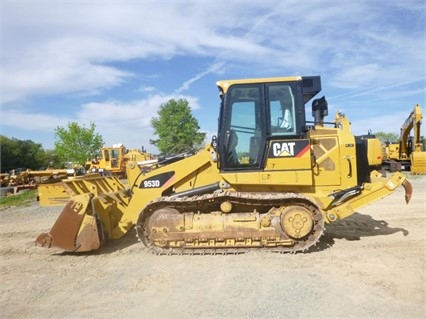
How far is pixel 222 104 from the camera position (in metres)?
6.29

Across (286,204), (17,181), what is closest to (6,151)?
(17,181)

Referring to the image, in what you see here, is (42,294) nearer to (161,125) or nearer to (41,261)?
(41,261)

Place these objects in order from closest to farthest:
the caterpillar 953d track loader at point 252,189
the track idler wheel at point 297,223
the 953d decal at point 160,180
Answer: the track idler wheel at point 297,223 → the caterpillar 953d track loader at point 252,189 → the 953d decal at point 160,180

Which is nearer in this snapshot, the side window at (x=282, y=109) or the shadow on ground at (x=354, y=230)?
the side window at (x=282, y=109)

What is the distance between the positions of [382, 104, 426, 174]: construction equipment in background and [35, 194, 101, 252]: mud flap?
1623 cm

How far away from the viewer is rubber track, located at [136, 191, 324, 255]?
19.4 feet

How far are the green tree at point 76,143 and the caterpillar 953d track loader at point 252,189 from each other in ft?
120

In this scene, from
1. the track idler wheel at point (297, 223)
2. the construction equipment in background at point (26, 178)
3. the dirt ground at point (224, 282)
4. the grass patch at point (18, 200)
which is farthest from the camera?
the construction equipment in background at point (26, 178)

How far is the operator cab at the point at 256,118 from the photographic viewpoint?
612 centimetres

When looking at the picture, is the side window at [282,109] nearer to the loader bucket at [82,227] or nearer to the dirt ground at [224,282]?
the dirt ground at [224,282]

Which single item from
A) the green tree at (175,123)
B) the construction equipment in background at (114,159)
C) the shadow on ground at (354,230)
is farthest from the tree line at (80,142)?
the shadow on ground at (354,230)

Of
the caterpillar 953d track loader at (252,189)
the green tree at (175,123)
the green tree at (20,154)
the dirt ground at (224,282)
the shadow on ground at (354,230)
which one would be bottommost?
the dirt ground at (224,282)

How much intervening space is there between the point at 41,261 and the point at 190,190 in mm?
2825

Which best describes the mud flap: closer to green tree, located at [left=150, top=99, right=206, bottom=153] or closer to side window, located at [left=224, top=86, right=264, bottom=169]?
side window, located at [left=224, top=86, right=264, bottom=169]
